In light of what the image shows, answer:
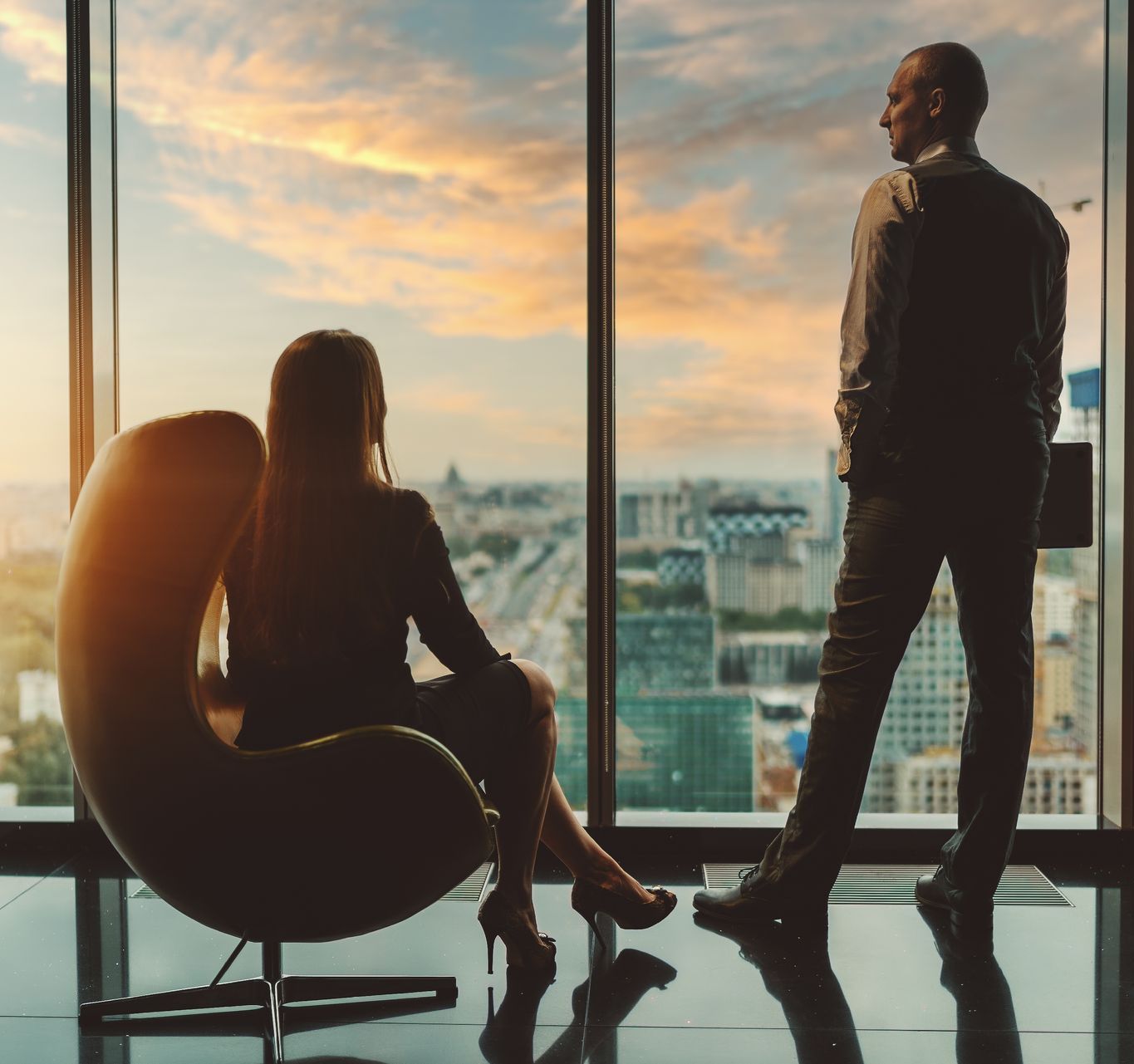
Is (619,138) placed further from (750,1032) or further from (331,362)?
(750,1032)

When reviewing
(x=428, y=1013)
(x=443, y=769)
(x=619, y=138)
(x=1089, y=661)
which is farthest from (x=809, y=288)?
(x=428, y=1013)

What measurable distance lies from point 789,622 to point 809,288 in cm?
84

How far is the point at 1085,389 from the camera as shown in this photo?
2.70m

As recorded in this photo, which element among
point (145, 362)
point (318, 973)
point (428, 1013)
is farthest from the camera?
point (145, 362)

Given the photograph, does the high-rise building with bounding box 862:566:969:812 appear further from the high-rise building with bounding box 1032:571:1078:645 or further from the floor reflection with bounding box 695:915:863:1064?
the floor reflection with bounding box 695:915:863:1064

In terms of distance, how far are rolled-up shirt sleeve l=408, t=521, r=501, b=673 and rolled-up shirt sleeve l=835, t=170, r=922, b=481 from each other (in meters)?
0.84

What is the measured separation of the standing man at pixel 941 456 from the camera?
2.06m

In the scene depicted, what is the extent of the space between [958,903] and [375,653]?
4.62ft

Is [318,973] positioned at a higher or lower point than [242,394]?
lower

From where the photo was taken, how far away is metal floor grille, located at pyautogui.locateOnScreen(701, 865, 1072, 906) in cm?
238

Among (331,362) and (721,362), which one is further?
(721,362)

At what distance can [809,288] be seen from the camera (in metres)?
2.67

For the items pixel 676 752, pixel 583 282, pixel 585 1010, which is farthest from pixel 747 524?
pixel 585 1010

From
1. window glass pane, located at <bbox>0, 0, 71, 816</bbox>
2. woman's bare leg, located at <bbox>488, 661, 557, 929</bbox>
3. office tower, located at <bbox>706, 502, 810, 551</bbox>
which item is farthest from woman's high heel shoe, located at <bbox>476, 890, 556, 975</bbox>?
window glass pane, located at <bbox>0, 0, 71, 816</bbox>
